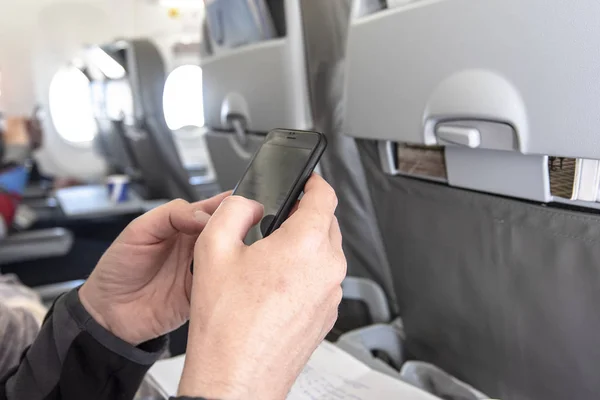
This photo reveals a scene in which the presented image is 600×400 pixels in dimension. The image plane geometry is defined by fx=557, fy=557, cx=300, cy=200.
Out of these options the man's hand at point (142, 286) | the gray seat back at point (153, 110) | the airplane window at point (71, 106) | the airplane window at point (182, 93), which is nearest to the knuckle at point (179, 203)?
the man's hand at point (142, 286)

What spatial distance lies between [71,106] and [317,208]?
5803mm

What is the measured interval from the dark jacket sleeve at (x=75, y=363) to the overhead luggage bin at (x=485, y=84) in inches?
18.7

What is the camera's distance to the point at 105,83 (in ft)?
12.0

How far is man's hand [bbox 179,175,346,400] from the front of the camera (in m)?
0.45

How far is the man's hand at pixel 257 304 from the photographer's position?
45 cm

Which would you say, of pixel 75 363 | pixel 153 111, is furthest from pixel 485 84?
pixel 153 111

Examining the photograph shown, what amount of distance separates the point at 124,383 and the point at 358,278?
0.51 meters

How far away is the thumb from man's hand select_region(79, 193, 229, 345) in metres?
0.26

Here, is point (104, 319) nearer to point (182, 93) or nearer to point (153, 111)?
point (153, 111)

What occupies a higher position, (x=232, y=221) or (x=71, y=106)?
(x=71, y=106)

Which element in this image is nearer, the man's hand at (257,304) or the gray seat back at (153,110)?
the man's hand at (257,304)


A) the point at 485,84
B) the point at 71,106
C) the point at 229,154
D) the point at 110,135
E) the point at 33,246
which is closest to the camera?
the point at 485,84

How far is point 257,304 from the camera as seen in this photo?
0.46m

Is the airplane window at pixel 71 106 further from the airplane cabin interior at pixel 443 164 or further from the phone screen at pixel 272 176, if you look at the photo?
the phone screen at pixel 272 176
